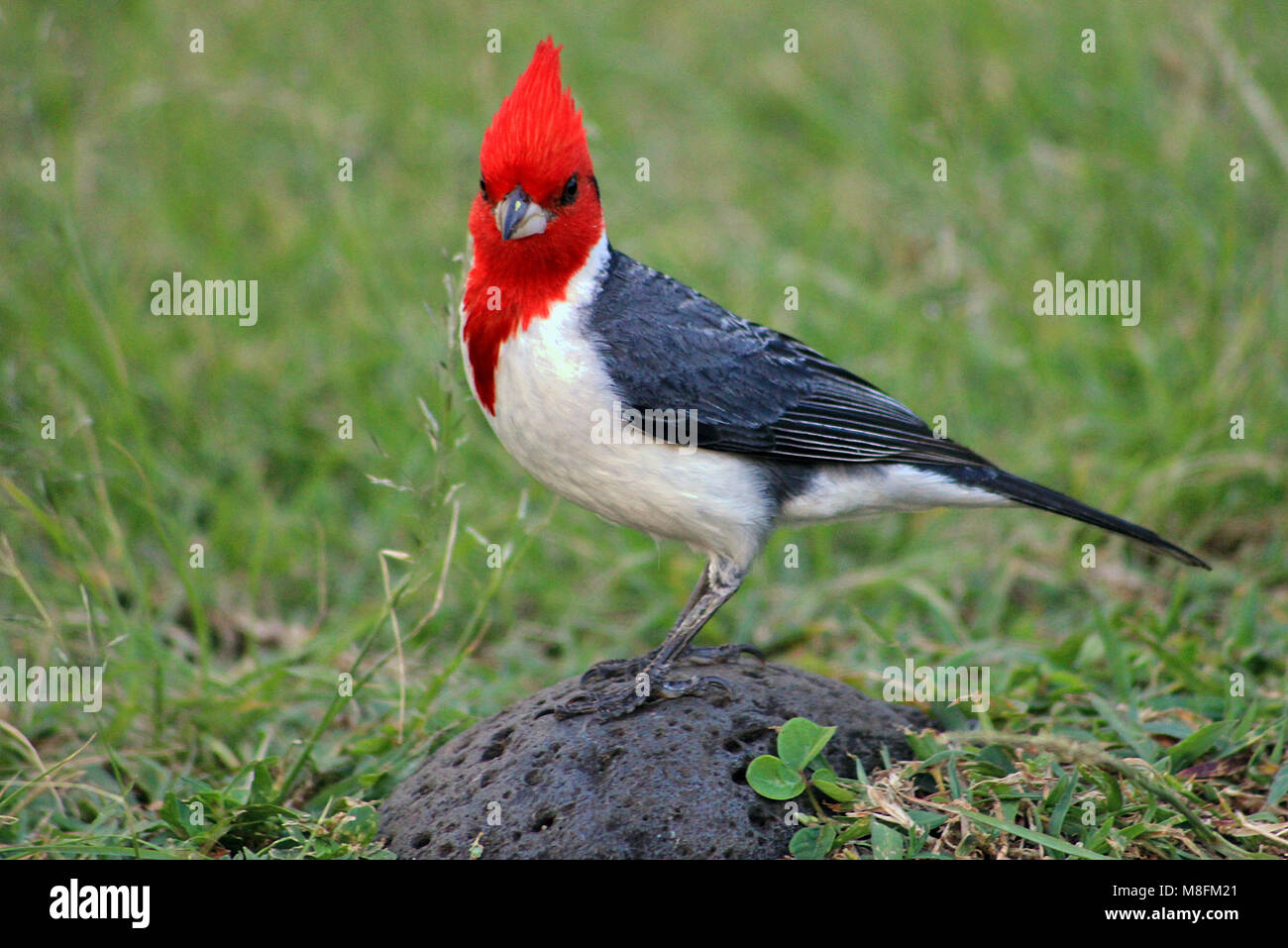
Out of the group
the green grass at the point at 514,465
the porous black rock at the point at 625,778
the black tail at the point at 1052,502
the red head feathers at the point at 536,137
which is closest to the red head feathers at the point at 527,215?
the red head feathers at the point at 536,137

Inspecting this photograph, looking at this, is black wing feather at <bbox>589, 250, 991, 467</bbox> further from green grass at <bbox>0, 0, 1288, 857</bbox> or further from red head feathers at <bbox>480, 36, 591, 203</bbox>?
green grass at <bbox>0, 0, 1288, 857</bbox>

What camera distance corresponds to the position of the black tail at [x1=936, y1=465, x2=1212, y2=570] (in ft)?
12.7

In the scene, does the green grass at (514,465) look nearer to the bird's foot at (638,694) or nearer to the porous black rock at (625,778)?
the porous black rock at (625,778)

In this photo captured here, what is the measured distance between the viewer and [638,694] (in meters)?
3.59

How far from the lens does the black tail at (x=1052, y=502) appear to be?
387 centimetres

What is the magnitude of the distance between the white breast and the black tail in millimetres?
742

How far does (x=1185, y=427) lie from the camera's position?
5.56m

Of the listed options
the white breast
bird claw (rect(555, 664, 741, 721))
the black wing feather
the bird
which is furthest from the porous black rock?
the black wing feather

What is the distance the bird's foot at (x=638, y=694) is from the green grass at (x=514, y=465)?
45 cm

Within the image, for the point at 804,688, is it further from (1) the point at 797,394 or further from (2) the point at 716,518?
(1) the point at 797,394

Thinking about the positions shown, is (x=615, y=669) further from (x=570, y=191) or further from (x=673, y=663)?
(x=570, y=191)

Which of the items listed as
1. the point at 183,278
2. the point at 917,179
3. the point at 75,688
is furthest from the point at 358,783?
the point at 917,179

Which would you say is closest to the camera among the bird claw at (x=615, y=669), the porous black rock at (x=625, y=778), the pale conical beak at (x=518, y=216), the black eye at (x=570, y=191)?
the porous black rock at (x=625, y=778)

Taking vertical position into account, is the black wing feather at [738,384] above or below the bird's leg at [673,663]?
above
